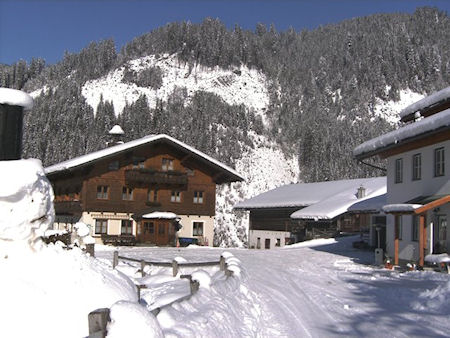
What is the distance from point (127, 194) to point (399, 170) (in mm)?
22618

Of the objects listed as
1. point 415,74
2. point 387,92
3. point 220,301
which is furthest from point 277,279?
point 415,74

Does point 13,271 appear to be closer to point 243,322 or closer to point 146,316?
point 146,316

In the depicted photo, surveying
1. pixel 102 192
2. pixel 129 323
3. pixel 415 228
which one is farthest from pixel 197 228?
pixel 129 323

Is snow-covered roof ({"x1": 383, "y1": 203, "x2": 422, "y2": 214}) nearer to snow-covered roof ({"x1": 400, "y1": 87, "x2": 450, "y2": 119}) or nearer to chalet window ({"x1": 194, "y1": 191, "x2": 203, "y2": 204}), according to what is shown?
snow-covered roof ({"x1": 400, "y1": 87, "x2": 450, "y2": 119})

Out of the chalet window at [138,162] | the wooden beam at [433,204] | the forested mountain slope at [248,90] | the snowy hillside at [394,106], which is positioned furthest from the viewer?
the snowy hillside at [394,106]

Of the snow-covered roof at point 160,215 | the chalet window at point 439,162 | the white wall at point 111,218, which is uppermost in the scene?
the chalet window at point 439,162

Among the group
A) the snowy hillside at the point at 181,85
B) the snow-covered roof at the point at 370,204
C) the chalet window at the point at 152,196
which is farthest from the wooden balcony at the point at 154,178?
the snowy hillside at the point at 181,85

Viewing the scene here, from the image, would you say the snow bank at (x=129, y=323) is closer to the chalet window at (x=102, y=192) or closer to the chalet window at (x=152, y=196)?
the chalet window at (x=102, y=192)

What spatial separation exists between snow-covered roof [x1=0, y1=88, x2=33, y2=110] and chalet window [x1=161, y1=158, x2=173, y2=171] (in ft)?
122

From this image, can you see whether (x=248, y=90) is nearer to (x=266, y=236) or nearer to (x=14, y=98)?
(x=266, y=236)

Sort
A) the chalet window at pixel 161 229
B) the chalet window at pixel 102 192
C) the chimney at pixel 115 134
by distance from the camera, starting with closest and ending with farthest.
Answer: the chalet window at pixel 102 192, the chalet window at pixel 161 229, the chimney at pixel 115 134

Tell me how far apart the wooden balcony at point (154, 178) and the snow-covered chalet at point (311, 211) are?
9.48m

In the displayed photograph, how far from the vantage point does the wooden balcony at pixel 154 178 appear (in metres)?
41.5

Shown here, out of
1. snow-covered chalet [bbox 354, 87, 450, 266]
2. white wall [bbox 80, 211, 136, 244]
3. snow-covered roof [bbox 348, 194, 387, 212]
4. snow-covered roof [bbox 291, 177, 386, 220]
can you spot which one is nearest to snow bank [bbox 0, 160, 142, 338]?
snow-covered chalet [bbox 354, 87, 450, 266]
